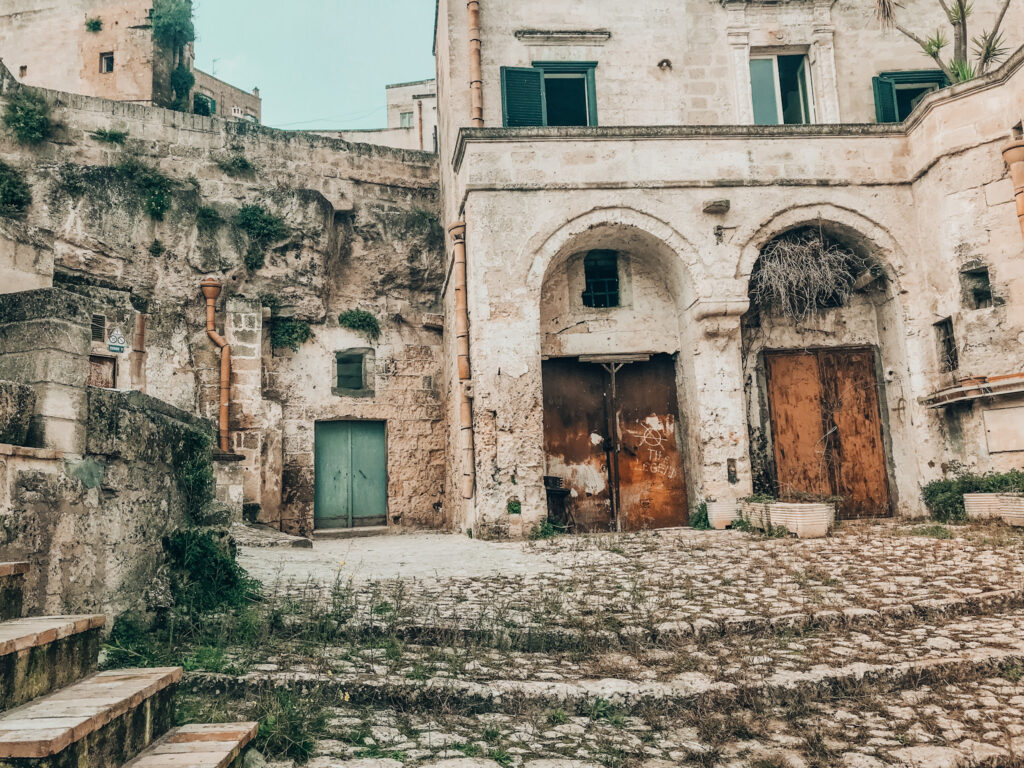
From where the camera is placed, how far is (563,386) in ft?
38.4

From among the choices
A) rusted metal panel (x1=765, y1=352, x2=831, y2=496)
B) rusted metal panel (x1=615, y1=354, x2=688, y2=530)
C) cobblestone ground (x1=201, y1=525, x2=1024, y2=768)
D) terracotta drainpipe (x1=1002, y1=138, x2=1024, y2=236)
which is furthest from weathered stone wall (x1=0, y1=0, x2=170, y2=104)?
terracotta drainpipe (x1=1002, y1=138, x2=1024, y2=236)

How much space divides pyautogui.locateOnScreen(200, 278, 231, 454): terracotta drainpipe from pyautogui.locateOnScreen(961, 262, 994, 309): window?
35.2 feet

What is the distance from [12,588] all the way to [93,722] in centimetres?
101

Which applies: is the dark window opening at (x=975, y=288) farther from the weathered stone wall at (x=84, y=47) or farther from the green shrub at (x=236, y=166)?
the weathered stone wall at (x=84, y=47)

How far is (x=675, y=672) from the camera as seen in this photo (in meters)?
4.00

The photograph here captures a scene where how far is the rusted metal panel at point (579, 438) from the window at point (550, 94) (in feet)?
13.6

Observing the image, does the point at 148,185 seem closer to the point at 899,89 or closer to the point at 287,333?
the point at 287,333

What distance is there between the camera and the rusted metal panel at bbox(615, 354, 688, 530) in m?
11.6

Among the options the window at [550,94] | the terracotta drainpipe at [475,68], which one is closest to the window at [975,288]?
the window at [550,94]

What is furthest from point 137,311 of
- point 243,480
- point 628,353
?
point 628,353

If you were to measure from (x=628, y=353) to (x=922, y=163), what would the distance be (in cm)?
484

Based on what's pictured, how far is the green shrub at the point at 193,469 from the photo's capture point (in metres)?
4.94

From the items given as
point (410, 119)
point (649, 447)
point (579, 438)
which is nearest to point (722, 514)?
point (649, 447)

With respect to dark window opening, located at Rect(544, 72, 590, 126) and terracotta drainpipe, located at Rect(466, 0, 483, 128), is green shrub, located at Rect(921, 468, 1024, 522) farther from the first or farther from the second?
terracotta drainpipe, located at Rect(466, 0, 483, 128)
